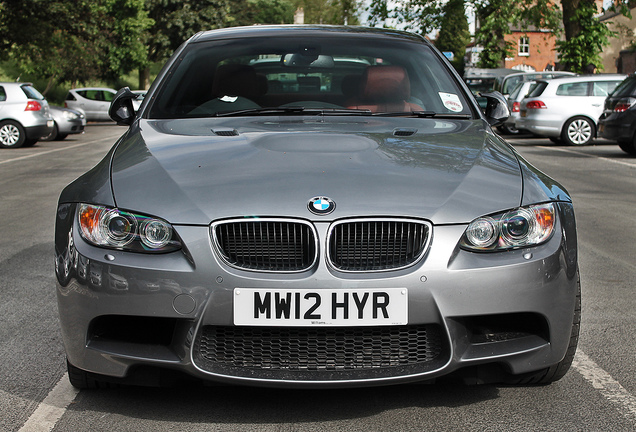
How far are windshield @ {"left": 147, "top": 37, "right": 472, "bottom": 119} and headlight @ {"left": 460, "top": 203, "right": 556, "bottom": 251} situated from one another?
4.52 ft

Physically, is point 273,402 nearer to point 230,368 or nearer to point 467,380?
point 230,368

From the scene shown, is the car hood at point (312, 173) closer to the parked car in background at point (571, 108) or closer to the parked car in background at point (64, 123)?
the parked car in background at point (571, 108)

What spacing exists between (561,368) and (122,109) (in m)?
2.71

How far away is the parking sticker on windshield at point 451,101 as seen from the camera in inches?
177

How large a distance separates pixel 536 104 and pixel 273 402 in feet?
59.4

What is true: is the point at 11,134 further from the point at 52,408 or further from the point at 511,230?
the point at 511,230

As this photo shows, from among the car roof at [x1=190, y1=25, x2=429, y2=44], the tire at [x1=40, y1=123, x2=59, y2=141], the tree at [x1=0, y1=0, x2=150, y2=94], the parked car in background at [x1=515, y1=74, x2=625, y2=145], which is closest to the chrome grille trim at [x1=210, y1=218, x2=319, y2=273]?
the car roof at [x1=190, y1=25, x2=429, y2=44]

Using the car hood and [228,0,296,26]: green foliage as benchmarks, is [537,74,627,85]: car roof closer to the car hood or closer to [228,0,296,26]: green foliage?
the car hood

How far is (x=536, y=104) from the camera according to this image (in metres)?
20.3

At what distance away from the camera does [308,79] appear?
4852 millimetres

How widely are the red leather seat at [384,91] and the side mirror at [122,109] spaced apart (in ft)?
3.99

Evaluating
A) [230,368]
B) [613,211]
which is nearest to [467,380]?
[230,368]

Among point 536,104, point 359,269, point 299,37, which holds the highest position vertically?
point 299,37

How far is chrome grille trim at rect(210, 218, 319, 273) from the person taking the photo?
2.99m
